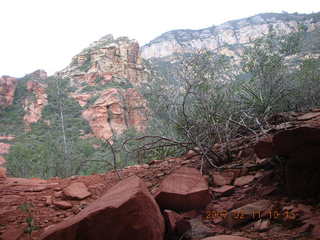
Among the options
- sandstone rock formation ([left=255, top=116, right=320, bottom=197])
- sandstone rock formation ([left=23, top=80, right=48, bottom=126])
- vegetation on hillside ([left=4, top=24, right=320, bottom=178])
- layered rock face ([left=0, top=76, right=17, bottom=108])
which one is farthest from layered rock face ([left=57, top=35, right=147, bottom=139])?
sandstone rock formation ([left=255, top=116, right=320, bottom=197])

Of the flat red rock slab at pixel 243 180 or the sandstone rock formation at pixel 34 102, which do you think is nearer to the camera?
the flat red rock slab at pixel 243 180

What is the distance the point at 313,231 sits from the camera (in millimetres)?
1310

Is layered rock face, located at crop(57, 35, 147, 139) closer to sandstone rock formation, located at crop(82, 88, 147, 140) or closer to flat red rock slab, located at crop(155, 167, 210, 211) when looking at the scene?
sandstone rock formation, located at crop(82, 88, 147, 140)

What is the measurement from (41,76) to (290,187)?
118 ft

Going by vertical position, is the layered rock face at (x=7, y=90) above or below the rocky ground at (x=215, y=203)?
above

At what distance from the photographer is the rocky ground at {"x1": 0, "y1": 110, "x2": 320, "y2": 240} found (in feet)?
5.05

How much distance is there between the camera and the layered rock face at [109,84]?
2646 centimetres

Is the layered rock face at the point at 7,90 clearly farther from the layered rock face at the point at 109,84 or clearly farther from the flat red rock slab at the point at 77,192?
the flat red rock slab at the point at 77,192

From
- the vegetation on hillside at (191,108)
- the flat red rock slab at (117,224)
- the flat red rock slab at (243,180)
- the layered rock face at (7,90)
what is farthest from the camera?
the layered rock face at (7,90)

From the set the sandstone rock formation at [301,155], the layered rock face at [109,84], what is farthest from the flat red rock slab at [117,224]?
the layered rock face at [109,84]

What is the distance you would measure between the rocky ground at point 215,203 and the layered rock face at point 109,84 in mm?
18936

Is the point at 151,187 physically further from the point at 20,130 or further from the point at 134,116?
the point at 134,116

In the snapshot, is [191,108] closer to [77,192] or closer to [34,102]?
[77,192]

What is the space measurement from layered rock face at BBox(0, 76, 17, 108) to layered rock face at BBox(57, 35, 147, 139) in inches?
211
